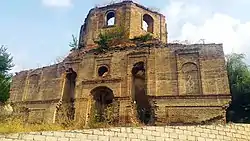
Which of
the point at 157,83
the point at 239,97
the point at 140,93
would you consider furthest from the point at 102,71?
the point at 239,97

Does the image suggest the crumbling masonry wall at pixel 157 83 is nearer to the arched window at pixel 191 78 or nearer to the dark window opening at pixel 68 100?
the arched window at pixel 191 78

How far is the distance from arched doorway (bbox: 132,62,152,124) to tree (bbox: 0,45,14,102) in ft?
31.0

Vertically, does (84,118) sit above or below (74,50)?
below

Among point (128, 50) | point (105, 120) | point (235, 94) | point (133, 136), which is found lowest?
point (133, 136)

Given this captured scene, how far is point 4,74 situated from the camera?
2356 cm

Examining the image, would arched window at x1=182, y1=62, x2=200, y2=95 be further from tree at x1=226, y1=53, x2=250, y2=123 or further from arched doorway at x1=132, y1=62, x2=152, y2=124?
tree at x1=226, y1=53, x2=250, y2=123

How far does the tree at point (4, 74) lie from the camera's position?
→ 22561 millimetres

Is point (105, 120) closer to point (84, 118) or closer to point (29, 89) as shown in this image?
point (84, 118)

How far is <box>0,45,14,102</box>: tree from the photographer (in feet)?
74.0

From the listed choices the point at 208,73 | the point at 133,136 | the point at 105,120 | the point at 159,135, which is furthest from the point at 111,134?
the point at 208,73

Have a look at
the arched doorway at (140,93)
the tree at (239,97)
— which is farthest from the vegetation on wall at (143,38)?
the tree at (239,97)

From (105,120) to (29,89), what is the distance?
7.00 meters

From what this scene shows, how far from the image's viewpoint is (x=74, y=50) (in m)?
22.4

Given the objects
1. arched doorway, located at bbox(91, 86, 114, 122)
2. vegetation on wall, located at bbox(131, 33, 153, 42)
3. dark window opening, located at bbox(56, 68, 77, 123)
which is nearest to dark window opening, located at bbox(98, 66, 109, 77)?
arched doorway, located at bbox(91, 86, 114, 122)
